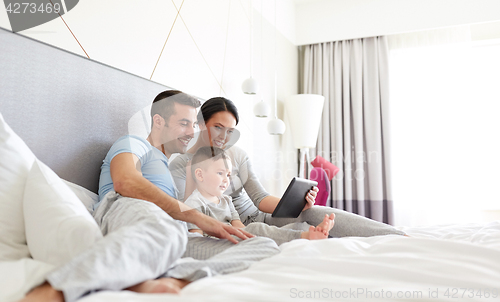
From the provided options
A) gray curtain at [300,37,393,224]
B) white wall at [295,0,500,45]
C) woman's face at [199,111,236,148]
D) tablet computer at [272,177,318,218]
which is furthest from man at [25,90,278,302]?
white wall at [295,0,500,45]

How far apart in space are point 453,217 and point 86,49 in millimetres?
3168

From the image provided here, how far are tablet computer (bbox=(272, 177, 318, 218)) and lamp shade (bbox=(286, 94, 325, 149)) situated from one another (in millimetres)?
1419

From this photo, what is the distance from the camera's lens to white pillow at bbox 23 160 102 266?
71 centimetres

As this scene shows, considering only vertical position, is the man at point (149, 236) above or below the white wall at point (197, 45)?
below

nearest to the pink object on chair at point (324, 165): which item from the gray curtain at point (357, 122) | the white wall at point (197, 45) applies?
the white wall at point (197, 45)

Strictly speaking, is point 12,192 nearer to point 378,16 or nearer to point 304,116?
point 304,116

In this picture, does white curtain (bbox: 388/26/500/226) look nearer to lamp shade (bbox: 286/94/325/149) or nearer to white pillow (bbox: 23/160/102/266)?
Result: lamp shade (bbox: 286/94/325/149)

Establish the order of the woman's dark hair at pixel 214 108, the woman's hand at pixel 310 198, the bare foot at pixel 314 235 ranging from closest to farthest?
1. the bare foot at pixel 314 235
2. the woman's hand at pixel 310 198
3. the woman's dark hair at pixel 214 108

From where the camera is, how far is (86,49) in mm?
1317

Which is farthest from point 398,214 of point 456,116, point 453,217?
point 456,116

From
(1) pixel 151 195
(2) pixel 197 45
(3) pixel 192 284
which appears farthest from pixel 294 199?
(2) pixel 197 45

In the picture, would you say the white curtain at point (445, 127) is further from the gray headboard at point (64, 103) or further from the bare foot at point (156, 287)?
the bare foot at point (156, 287)

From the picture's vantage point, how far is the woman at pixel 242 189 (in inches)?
58.4

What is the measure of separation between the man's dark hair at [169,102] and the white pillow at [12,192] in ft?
1.98
